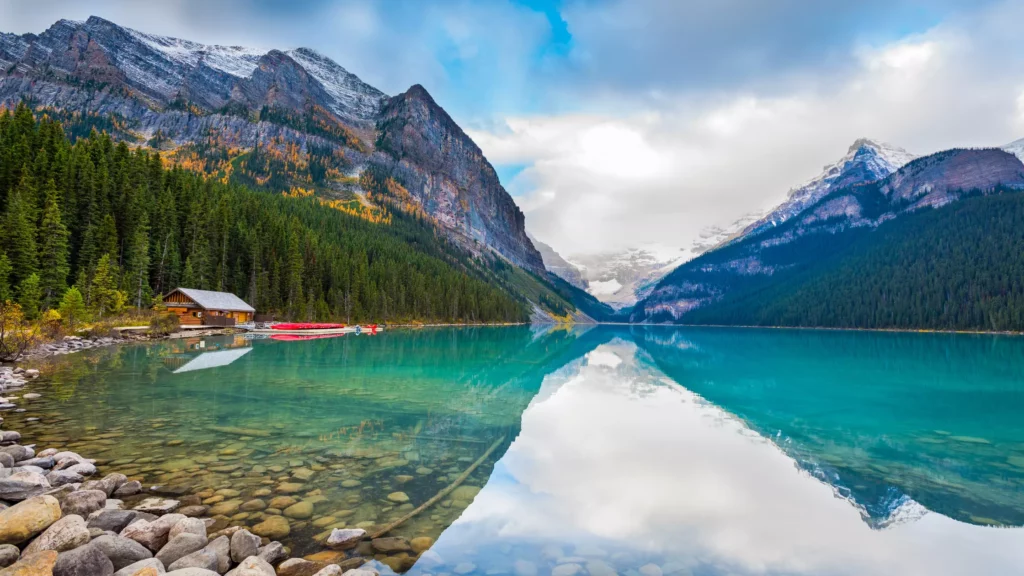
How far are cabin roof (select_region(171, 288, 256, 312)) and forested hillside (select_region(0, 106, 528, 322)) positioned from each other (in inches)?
154

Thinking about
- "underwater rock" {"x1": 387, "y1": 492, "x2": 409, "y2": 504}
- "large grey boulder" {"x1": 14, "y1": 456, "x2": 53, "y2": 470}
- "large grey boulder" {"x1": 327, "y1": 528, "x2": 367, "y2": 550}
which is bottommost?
"underwater rock" {"x1": 387, "y1": 492, "x2": 409, "y2": 504}

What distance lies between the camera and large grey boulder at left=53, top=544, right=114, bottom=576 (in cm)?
563

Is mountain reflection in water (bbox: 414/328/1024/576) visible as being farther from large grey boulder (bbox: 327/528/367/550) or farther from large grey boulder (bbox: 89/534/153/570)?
large grey boulder (bbox: 89/534/153/570)

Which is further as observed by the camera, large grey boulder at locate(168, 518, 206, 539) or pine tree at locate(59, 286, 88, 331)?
pine tree at locate(59, 286, 88, 331)

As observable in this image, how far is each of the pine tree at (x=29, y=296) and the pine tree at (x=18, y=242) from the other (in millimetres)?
2483

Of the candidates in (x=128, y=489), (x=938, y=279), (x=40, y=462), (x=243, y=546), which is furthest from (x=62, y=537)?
(x=938, y=279)

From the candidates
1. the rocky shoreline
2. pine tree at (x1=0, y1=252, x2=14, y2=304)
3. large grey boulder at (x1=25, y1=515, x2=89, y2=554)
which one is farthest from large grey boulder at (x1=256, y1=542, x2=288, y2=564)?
pine tree at (x1=0, y1=252, x2=14, y2=304)

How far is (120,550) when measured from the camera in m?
6.21

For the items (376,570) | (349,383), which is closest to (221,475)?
(376,570)

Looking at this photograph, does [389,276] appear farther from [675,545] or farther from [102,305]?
[675,545]

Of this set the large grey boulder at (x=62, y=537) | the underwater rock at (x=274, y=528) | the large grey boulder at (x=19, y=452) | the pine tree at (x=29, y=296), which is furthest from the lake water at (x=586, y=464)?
the pine tree at (x=29, y=296)

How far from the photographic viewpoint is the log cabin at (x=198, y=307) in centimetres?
5803

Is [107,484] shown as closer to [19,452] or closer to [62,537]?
[19,452]

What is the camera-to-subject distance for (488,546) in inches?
323
